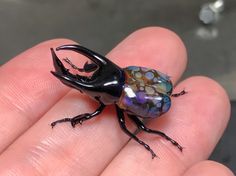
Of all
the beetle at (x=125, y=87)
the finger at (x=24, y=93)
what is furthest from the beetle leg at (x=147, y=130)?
the finger at (x=24, y=93)

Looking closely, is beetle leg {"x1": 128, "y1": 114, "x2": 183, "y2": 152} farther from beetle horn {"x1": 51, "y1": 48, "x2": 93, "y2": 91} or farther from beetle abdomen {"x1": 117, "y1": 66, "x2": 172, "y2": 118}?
beetle horn {"x1": 51, "y1": 48, "x2": 93, "y2": 91}

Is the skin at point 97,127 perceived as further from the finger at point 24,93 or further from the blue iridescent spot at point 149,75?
the blue iridescent spot at point 149,75

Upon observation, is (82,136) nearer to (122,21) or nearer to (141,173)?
(141,173)

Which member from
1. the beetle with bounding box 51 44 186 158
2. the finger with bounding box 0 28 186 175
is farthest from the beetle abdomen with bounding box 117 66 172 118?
the finger with bounding box 0 28 186 175

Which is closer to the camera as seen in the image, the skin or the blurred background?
the skin

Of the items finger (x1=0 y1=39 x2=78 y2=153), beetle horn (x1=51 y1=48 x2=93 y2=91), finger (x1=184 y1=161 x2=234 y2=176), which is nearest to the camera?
finger (x1=184 y1=161 x2=234 y2=176)

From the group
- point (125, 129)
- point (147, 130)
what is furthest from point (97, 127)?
point (147, 130)

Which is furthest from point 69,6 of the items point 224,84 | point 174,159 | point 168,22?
point 174,159
